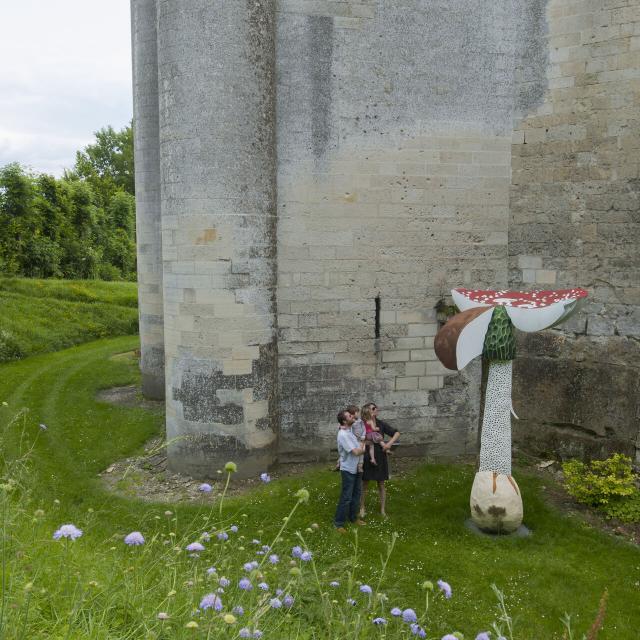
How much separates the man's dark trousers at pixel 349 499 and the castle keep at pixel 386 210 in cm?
182

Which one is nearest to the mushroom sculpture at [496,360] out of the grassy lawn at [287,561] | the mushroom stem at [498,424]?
the mushroom stem at [498,424]

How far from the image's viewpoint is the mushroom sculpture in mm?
6371

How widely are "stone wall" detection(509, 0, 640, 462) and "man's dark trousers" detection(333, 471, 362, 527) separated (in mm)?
3311

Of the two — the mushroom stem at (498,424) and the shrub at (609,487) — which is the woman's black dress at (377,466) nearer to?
the mushroom stem at (498,424)

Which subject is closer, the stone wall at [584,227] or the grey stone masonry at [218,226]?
the grey stone masonry at [218,226]

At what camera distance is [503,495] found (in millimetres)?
6426

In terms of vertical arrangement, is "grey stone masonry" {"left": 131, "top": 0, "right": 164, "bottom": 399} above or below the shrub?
above

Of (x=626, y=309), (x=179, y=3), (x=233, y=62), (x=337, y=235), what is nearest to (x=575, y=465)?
(x=626, y=309)

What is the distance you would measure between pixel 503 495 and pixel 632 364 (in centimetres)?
283

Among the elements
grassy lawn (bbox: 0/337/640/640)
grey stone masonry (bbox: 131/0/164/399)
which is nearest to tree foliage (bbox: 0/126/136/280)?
grey stone masonry (bbox: 131/0/164/399)

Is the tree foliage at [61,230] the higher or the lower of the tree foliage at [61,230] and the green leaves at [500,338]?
the higher

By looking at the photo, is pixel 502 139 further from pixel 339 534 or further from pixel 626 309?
pixel 339 534

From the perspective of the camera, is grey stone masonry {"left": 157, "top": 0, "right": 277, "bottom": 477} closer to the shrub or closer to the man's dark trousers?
the man's dark trousers

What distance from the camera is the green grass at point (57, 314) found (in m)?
16.3
